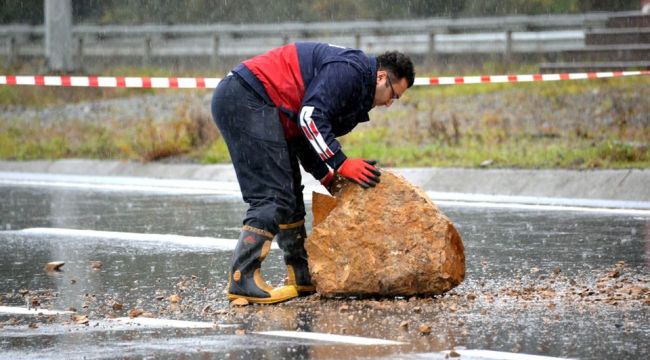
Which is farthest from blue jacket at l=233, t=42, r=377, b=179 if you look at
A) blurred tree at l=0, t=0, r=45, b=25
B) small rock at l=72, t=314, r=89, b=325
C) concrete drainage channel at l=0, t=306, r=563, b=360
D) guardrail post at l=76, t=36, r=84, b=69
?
blurred tree at l=0, t=0, r=45, b=25

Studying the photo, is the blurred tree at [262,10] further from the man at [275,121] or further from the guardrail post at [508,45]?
the man at [275,121]

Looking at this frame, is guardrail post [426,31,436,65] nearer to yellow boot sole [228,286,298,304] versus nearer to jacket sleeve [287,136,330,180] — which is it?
jacket sleeve [287,136,330,180]

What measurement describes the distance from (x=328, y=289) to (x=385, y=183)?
0.68m

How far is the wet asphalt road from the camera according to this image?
20.9 feet

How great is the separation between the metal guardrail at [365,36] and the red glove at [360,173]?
50.7ft

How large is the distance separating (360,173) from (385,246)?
43 cm

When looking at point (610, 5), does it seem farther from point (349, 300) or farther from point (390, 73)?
point (349, 300)

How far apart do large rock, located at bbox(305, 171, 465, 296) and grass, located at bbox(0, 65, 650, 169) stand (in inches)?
238

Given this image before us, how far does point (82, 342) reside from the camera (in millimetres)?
6586


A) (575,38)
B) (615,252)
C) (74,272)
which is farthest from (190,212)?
(575,38)

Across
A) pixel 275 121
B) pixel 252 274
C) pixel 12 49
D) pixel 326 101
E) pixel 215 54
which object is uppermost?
pixel 12 49

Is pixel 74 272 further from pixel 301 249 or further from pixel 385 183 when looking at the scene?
pixel 385 183

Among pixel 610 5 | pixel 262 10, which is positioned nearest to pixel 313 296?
pixel 610 5

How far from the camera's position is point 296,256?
812 centimetres
